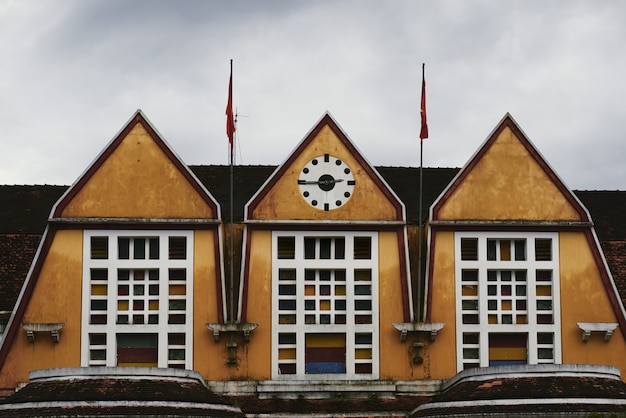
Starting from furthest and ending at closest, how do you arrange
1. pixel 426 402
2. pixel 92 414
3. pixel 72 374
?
1. pixel 426 402
2. pixel 72 374
3. pixel 92 414

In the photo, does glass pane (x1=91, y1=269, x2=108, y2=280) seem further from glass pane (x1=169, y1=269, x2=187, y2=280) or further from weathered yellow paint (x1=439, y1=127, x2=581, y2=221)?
weathered yellow paint (x1=439, y1=127, x2=581, y2=221)

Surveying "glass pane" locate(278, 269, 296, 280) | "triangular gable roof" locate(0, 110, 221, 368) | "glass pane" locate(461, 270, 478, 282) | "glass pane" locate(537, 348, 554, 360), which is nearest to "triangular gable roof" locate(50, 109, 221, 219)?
"triangular gable roof" locate(0, 110, 221, 368)

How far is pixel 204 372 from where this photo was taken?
50.0 metres

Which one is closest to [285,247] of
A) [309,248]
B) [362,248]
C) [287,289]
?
[309,248]

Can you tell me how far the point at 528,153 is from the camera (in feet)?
171

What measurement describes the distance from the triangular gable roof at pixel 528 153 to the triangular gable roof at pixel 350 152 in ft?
4.98

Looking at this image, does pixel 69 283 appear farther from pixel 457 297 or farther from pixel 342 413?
pixel 457 297

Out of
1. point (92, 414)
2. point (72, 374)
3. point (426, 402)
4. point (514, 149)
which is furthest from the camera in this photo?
point (514, 149)

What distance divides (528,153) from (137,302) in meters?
16.1

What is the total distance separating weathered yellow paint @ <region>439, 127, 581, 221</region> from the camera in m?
51.5

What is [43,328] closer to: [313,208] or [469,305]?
[313,208]

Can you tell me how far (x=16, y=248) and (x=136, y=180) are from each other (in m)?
6.28

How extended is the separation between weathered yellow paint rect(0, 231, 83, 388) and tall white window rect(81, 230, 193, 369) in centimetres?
38

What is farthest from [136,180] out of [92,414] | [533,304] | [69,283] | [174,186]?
[533,304]
